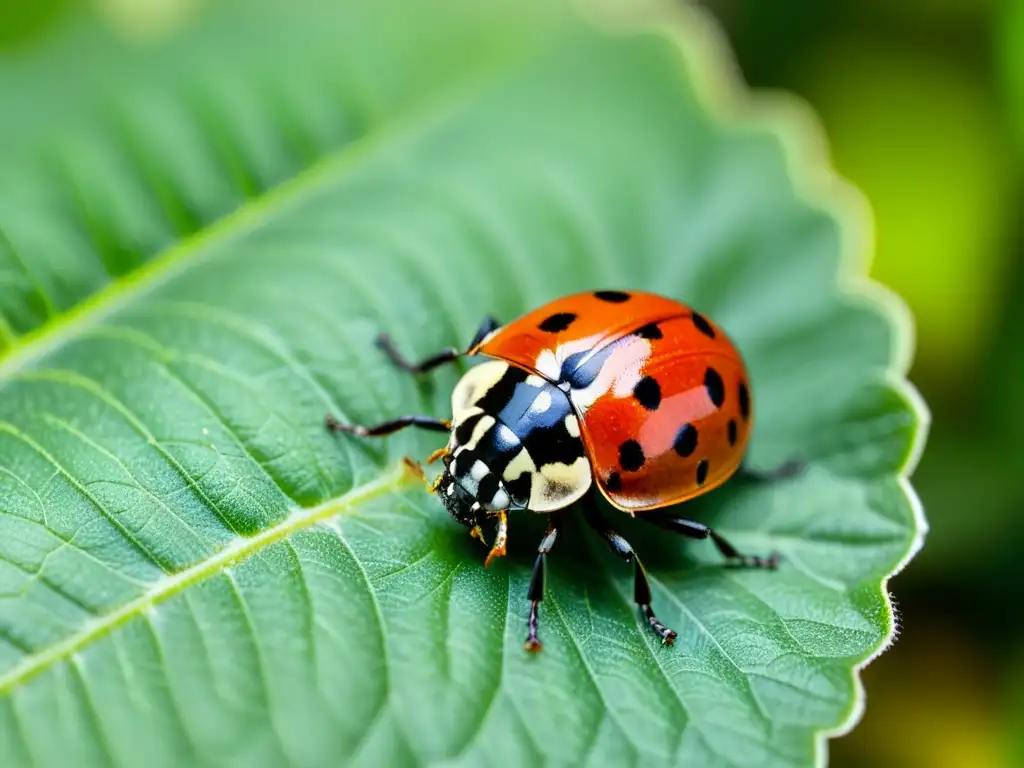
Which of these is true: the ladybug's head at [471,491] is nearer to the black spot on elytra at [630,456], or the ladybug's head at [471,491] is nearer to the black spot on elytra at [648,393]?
the black spot on elytra at [630,456]

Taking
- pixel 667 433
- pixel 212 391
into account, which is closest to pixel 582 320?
pixel 667 433

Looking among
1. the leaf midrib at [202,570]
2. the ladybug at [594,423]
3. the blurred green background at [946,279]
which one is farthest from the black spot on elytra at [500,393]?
the blurred green background at [946,279]

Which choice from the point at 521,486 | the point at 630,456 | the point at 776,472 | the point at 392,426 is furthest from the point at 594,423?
the point at 776,472

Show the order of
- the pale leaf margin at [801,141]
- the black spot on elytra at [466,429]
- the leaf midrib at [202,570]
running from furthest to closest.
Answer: the pale leaf margin at [801,141], the black spot on elytra at [466,429], the leaf midrib at [202,570]

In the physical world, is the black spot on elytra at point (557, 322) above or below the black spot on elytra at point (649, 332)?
above

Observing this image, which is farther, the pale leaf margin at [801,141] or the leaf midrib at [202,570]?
the pale leaf margin at [801,141]

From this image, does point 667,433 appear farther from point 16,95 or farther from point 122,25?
point 122,25

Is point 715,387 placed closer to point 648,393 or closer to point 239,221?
point 648,393
